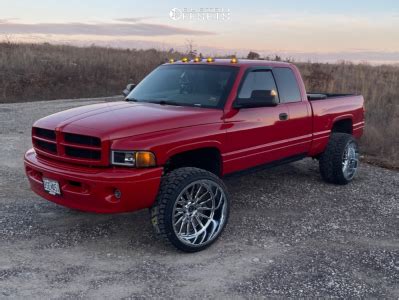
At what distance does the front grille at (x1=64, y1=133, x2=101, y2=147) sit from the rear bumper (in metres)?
0.23

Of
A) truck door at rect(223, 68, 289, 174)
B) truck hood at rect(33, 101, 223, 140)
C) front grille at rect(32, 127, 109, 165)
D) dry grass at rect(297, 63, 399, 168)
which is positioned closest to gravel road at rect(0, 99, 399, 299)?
truck door at rect(223, 68, 289, 174)

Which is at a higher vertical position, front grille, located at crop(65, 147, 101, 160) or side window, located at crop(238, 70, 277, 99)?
side window, located at crop(238, 70, 277, 99)

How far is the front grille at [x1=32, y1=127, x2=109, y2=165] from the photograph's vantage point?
13.6 feet

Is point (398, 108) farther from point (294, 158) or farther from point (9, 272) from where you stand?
point (9, 272)

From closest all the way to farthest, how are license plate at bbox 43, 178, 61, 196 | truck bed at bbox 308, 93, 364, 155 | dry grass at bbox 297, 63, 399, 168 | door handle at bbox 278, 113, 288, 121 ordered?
license plate at bbox 43, 178, 61, 196 < door handle at bbox 278, 113, 288, 121 < truck bed at bbox 308, 93, 364, 155 < dry grass at bbox 297, 63, 399, 168

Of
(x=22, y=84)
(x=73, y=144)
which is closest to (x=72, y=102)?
(x=22, y=84)

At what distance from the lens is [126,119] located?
437cm

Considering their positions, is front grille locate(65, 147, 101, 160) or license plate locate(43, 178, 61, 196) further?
license plate locate(43, 178, 61, 196)

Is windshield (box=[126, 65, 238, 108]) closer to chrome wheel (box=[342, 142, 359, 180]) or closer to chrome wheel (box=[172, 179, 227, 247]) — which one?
chrome wheel (box=[172, 179, 227, 247])

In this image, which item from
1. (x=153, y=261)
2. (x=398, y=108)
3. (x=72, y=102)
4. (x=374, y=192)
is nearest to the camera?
(x=153, y=261)

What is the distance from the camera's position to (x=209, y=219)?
15.4 ft

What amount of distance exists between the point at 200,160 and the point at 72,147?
139 centimetres

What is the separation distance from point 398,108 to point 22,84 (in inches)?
579

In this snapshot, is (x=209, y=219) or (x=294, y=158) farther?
(x=294, y=158)
